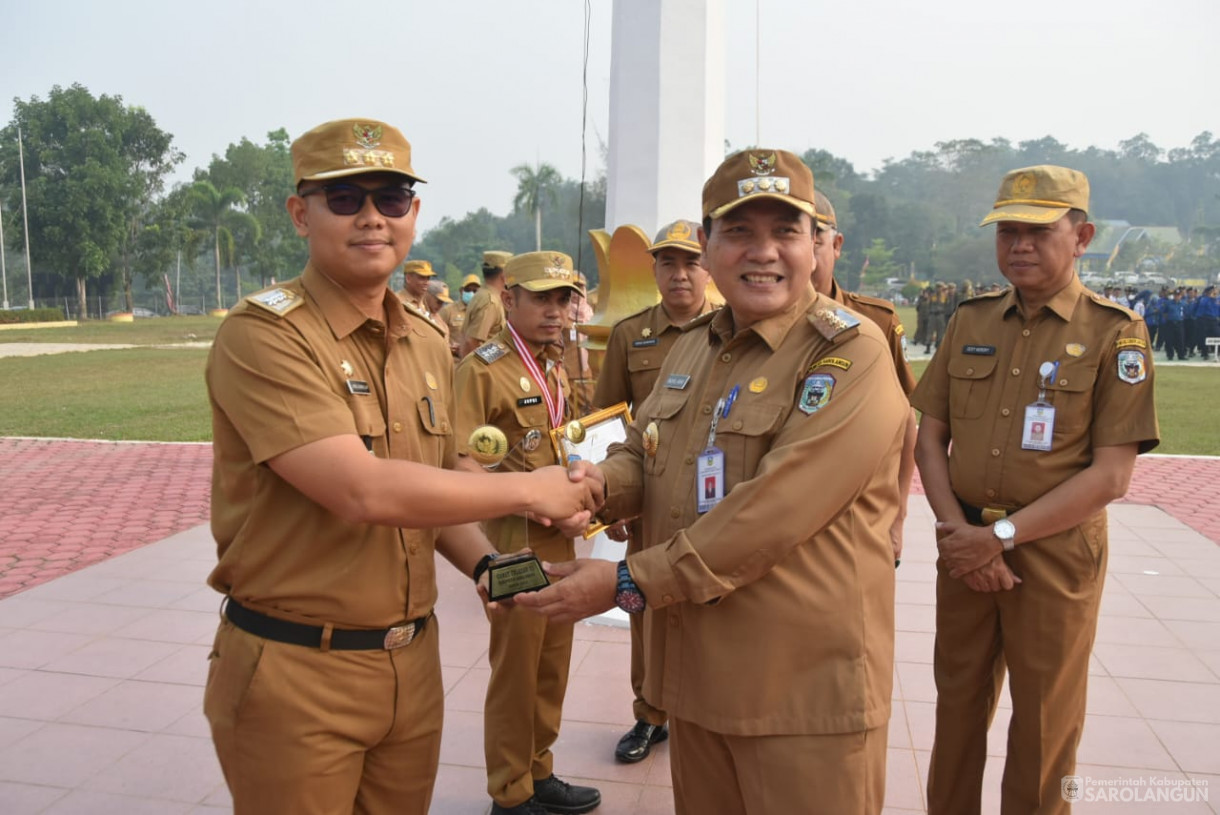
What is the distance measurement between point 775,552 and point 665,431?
509mm

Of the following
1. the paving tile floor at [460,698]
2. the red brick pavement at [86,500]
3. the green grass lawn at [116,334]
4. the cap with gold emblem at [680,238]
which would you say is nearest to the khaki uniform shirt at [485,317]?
the paving tile floor at [460,698]

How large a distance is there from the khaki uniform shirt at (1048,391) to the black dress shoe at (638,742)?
172cm

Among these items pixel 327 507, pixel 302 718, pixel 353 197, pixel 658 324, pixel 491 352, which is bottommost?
pixel 302 718

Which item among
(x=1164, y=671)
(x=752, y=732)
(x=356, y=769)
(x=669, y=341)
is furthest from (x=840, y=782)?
(x=1164, y=671)

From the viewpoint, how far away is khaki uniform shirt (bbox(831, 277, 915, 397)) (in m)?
3.88

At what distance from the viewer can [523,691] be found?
11.5 ft

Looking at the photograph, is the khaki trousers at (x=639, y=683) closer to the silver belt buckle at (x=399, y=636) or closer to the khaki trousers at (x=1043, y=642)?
the khaki trousers at (x=1043, y=642)

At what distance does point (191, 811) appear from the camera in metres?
3.43

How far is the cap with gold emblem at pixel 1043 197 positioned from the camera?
9.64ft

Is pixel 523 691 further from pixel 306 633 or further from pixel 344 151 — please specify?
pixel 344 151

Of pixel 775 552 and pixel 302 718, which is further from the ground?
pixel 775 552

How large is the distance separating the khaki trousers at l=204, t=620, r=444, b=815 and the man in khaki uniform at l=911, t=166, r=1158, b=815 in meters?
1.88

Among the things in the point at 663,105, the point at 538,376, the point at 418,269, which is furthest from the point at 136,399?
the point at 538,376

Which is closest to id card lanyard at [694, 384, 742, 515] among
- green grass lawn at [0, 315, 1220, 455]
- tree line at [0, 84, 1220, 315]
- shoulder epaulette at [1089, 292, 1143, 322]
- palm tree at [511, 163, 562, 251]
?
shoulder epaulette at [1089, 292, 1143, 322]
